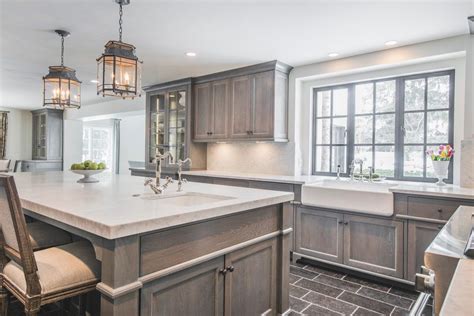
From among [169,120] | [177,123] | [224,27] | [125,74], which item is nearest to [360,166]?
[224,27]

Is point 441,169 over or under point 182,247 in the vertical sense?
over

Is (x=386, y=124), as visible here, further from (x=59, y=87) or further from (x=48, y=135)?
(x=48, y=135)

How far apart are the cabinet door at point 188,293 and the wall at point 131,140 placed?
8.08 metres

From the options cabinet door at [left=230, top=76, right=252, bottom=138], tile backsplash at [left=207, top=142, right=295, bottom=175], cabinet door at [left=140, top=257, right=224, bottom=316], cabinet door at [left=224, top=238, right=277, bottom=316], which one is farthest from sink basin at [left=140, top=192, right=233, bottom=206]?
tile backsplash at [left=207, top=142, right=295, bottom=175]

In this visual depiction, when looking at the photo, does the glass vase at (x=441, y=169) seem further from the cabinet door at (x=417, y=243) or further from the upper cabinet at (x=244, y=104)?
the upper cabinet at (x=244, y=104)

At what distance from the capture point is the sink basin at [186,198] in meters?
2.05

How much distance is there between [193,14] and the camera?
2584 millimetres

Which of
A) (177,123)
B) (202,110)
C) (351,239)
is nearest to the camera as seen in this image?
(351,239)

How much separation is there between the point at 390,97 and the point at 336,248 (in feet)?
6.19

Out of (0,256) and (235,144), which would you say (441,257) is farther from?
(235,144)

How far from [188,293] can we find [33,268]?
2.23 ft

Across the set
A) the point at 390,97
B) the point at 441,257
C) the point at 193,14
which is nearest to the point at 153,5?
the point at 193,14

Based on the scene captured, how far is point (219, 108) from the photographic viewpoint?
14.8 ft

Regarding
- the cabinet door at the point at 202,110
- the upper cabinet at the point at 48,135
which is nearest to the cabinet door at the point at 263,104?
the cabinet door at the point at 202,110
